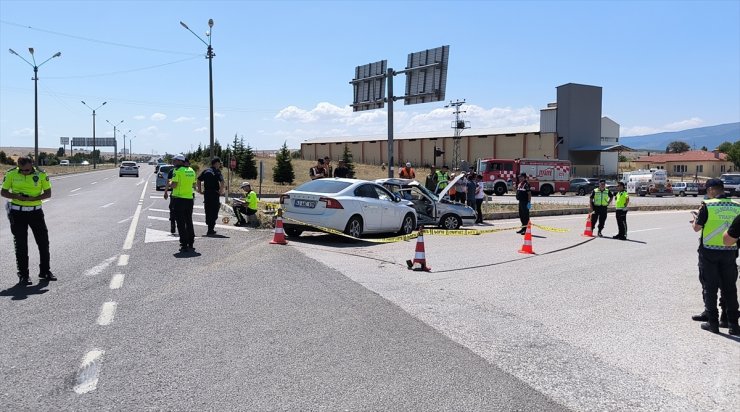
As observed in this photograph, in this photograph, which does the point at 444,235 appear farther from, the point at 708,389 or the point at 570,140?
the point at 570,140

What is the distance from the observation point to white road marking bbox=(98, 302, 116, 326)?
6281 millimetres

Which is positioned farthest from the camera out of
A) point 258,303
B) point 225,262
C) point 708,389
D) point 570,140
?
point 570,140

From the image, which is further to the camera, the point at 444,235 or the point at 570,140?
the point at 570,140

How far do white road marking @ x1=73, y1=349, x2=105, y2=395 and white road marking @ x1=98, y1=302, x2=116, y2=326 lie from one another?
3.29ft

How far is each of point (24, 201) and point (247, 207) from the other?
7939 millimetres

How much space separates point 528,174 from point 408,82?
899 inches

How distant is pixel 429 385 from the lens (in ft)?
15.5

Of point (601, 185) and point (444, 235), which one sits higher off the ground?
point (601, 185)

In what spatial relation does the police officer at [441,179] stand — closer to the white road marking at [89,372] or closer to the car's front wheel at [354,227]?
the car's front wheel at [354,227]

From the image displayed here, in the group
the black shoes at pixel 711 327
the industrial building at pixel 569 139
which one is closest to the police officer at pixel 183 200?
the black shoes at pixel 711 327

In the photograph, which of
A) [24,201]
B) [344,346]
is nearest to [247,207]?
[24,201]

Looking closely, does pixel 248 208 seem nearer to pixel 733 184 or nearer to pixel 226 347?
pixel 226 347

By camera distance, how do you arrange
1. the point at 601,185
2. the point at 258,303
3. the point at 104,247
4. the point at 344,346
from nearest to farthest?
the point at 344,346 → the point at 258,303 → the point at 104,247 → the point at 601,185

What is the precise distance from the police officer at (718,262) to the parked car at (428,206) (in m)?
10.6
